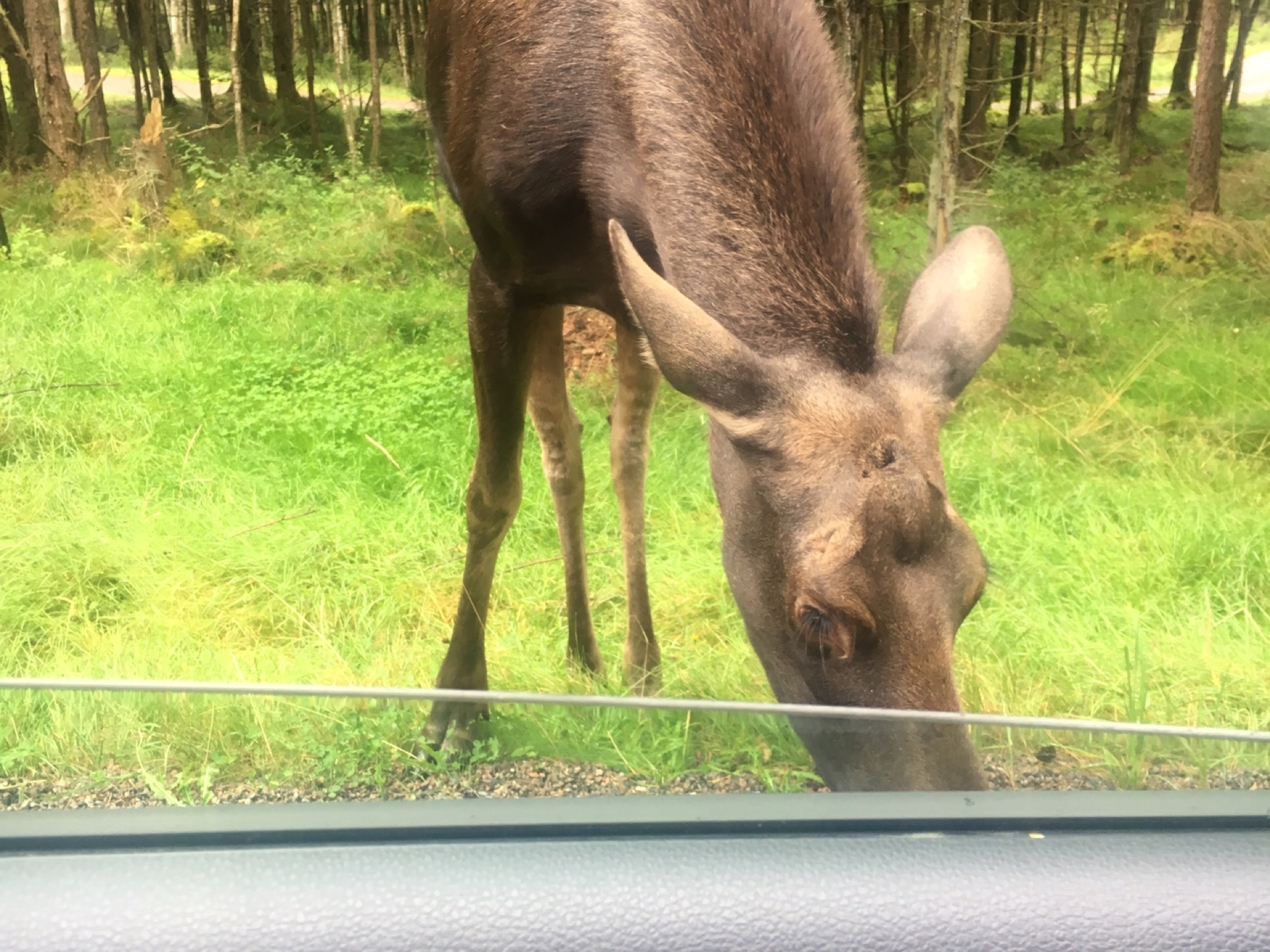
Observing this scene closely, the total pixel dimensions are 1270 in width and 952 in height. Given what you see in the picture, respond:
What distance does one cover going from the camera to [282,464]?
2.78 meters

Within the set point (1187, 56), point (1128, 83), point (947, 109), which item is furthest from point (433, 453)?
point (1187, 56)

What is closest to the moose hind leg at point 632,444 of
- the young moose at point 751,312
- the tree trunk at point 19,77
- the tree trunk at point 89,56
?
the young moose at point 751,312

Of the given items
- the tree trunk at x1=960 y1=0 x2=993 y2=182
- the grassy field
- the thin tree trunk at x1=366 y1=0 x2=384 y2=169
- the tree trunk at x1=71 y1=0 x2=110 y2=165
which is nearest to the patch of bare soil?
the grassy field

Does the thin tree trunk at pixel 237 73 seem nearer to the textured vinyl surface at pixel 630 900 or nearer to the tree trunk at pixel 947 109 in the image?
the tree trunk at pixel 947 109

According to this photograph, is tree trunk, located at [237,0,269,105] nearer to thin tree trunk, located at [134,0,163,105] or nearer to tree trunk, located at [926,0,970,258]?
thin tree trunk, located at [134,0,163,105]

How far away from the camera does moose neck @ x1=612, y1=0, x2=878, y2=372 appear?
197cm

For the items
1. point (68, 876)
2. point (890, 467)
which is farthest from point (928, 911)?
point (68, 876)

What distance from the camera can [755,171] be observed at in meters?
2.06

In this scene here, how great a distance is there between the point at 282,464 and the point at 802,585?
5.20 feet

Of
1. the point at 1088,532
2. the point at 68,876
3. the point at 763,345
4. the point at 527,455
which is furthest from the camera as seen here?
the point at 527,455

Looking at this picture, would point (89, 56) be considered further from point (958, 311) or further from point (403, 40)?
point (958, 311)

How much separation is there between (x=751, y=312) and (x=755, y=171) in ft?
0.99

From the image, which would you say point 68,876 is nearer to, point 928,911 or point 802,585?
point 928,911

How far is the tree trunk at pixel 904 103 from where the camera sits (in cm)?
292
